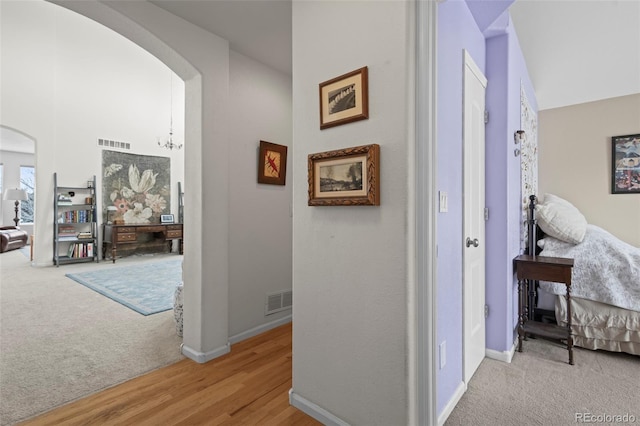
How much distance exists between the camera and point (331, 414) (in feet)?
5.56

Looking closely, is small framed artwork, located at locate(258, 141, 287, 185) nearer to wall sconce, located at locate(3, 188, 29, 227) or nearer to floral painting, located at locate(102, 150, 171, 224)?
floral painting, located at locate(102, 150, 171, 224)

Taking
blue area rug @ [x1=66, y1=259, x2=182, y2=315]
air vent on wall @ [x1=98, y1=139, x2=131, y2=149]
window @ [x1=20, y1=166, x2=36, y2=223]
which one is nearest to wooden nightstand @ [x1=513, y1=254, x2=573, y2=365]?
blue area rug @ [x1=66, y1=259, x2=182, y2=315]

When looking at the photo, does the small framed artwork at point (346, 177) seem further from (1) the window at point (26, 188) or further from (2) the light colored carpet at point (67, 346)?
(1) the window at point (26, 188)

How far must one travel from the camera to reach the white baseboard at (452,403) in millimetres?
1720

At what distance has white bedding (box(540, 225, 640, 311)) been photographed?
8.06 ft

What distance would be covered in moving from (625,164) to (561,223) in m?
1.77

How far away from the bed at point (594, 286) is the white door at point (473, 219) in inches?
36.3

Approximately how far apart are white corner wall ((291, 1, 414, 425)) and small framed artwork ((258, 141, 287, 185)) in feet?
3.89

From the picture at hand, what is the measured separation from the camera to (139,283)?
15.6ft

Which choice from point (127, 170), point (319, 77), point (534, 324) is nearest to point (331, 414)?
point (319, 77)

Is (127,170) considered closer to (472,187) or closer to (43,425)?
(43,425)

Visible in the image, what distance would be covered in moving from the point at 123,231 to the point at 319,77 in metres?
6.21

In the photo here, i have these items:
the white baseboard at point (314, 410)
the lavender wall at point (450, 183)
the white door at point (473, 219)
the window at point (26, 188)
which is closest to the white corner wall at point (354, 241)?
the white baseboard at point (314, 410)

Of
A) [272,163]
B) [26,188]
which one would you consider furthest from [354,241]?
[26,188]
